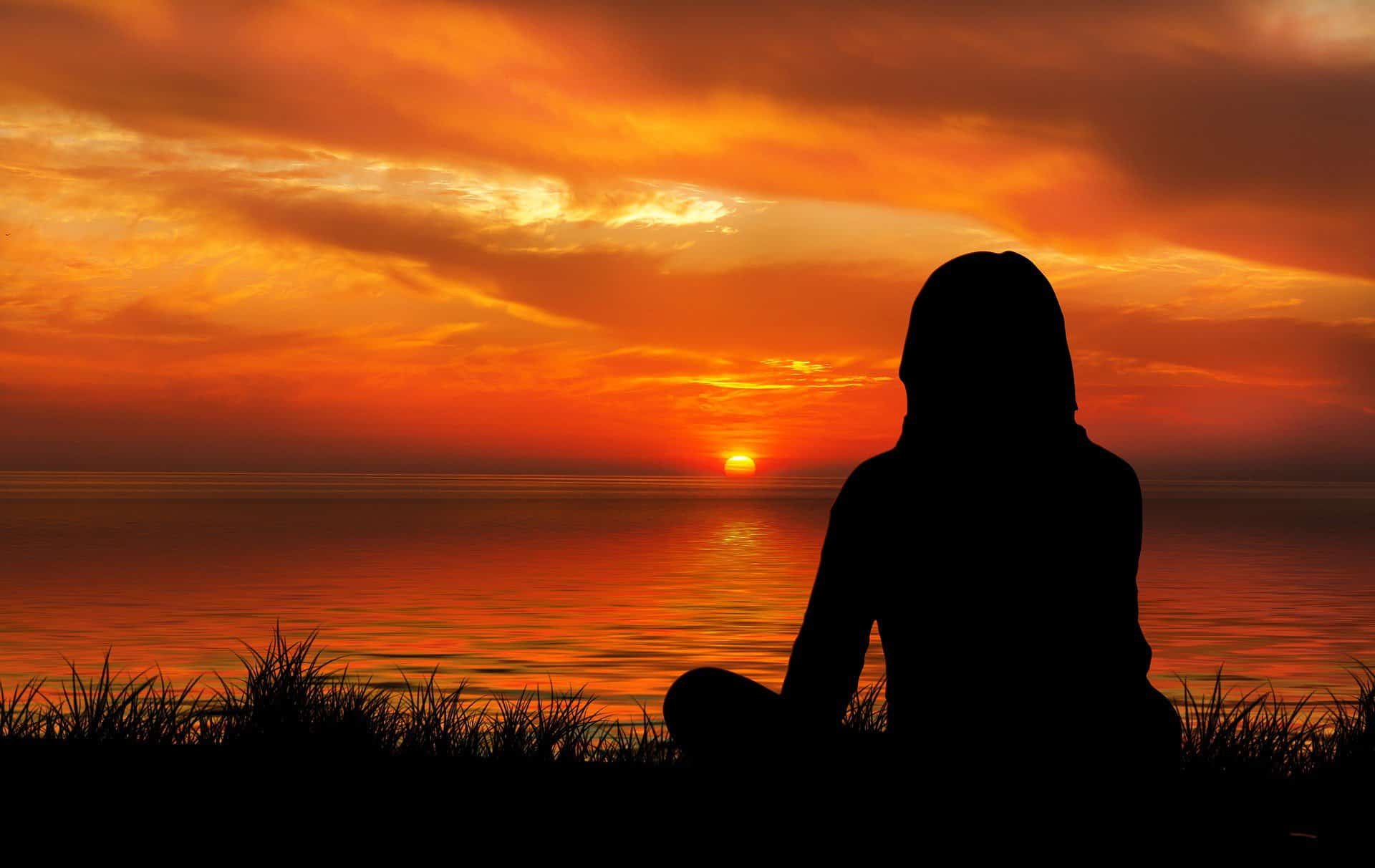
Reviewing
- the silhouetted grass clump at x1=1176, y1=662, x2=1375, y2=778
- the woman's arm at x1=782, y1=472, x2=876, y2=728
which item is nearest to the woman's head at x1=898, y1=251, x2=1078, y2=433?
the woman's arm at x1=782, y1=472, x2=876, y2=728

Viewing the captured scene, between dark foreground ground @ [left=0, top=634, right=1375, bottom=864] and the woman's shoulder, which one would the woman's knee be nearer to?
dark foreground ground @ [left=0, top=634, right=1375, bottom=864]

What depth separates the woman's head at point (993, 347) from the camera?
317 centimetres

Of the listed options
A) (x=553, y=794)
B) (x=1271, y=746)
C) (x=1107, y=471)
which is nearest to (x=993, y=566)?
(x=1107, y=471)

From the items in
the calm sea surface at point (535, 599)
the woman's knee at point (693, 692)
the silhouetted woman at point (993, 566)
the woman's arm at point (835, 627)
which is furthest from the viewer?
the calm sea surface at point (535, 599)

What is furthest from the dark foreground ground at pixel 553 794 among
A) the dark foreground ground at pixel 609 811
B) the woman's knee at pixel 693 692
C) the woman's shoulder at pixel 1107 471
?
the woman's shoulder at pixel 1107 471

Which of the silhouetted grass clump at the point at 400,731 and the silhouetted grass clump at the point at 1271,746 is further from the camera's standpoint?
the silhouetted grass clump at the point at 1271,746

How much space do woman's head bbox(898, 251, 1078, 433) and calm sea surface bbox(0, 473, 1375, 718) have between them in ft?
2.25

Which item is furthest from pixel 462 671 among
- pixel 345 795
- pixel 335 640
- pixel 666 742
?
pixel 345 795

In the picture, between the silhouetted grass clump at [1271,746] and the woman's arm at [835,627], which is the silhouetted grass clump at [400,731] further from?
the woman's arm at [835,627]

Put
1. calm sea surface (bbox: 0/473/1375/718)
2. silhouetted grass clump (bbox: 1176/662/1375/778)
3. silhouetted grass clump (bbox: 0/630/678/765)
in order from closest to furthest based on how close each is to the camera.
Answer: silhouetted grass clump (bbox: 0/630/678/765), silhouetted grass clump (bbox: 1176/662/1375/778), calm sea surface (bbox: 0/473/1375/718)

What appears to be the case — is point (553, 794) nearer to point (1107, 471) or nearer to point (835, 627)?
point (835, 627)

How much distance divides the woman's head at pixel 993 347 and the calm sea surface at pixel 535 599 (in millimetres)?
686

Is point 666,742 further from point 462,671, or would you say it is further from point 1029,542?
point 462,671

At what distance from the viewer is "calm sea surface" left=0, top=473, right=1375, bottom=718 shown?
18531 mm
